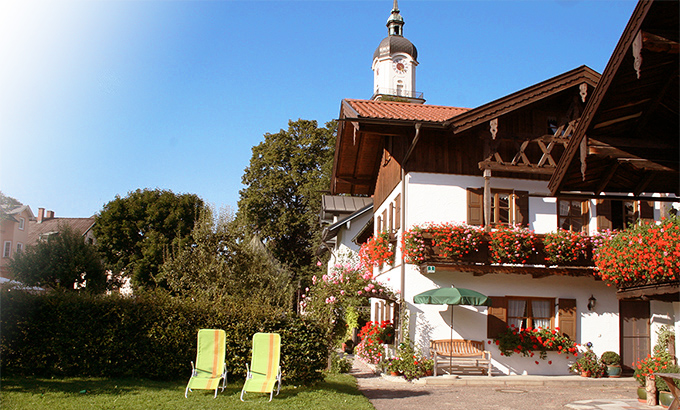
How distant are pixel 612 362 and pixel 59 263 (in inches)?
1005

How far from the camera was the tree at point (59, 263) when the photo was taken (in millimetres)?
28594

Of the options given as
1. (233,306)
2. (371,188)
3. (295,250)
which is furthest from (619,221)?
(295,250)

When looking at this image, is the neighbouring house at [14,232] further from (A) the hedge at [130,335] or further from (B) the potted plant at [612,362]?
(B) the potted plant at [612,362]

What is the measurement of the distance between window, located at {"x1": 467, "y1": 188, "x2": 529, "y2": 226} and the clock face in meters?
40.0

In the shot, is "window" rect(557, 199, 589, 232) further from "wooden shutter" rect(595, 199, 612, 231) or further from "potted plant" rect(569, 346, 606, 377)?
"potted plant" rect(569, 346, 606, 377)

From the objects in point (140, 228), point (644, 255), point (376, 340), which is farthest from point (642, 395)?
point (140, 228)

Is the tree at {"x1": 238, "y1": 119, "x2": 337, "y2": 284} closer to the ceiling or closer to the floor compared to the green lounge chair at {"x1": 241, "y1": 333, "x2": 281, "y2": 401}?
closer to the ceiling

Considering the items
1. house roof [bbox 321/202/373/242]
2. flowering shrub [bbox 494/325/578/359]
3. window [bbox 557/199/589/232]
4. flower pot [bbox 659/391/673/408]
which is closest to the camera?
flower pot [bbox 659/391/673/408]

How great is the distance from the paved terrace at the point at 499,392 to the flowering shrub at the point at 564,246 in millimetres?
2729

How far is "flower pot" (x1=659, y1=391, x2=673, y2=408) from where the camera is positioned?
9.63m

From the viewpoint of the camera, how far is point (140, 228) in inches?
1503

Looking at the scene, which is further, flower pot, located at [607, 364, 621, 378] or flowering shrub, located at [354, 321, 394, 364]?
flowering shrub, located at [354, 321, 394, 364]

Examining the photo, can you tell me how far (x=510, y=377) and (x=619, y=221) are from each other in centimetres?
523

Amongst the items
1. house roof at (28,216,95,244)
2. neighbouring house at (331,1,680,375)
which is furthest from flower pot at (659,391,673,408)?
house roof at (28,216,95,244)
